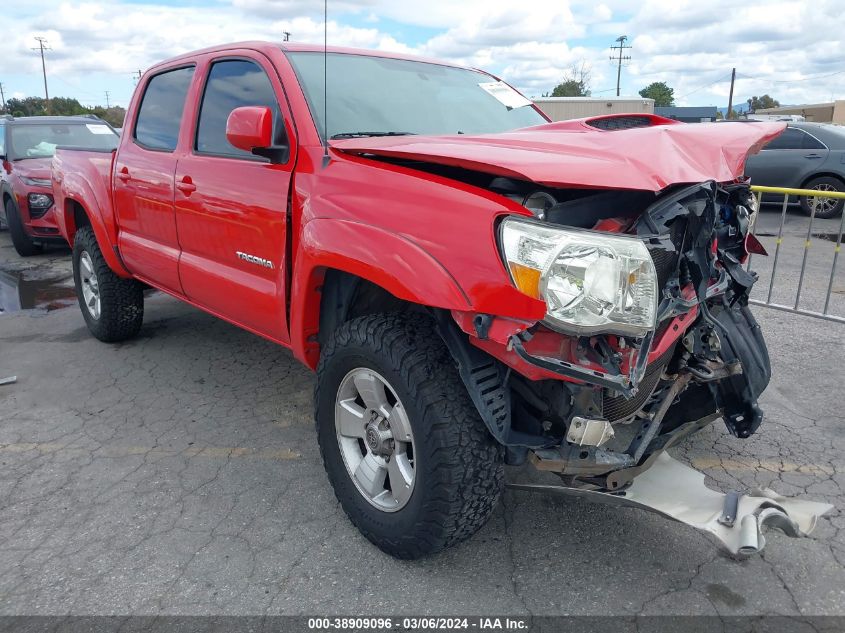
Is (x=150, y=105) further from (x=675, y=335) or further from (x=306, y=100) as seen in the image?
(x=675, y=335)

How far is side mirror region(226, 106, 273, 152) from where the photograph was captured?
2.84 metres

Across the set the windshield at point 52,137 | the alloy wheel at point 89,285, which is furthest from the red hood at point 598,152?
Answer: the windshield at point 52,137

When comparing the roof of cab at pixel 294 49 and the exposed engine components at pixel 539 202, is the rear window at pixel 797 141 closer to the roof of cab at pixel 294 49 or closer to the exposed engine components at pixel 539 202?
the roof of cab at pixel 294 49

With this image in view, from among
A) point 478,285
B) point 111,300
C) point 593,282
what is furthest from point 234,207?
point 111,300

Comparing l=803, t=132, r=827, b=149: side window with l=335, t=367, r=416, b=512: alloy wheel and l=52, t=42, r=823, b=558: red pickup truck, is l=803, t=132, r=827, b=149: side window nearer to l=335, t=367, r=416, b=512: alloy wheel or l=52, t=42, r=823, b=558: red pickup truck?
l=52, t=42, r=823, b=558: red pickup truck

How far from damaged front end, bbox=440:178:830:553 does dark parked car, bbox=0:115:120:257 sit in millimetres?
7330

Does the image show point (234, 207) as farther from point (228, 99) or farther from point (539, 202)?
point (539, 202)

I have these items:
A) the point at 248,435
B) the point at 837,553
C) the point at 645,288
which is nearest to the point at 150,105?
the point at 248,435

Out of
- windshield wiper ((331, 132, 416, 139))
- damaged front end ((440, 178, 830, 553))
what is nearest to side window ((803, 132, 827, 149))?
damaged front end ((440, 178, 830, 553))

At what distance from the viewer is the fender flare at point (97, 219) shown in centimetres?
474

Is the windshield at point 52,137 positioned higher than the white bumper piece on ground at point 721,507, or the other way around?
the windshield at point 52,137

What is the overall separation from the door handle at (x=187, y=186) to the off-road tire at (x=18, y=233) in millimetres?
6519

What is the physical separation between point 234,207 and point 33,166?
23.4ft

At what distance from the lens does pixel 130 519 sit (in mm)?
2922
